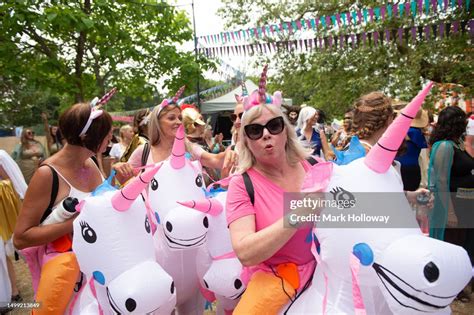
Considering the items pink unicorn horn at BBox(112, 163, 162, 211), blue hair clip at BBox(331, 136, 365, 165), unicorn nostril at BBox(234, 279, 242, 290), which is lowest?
unicorn nostril at BBox(234, 279, 242, 290)

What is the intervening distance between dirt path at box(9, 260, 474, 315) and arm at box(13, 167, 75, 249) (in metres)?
2.26

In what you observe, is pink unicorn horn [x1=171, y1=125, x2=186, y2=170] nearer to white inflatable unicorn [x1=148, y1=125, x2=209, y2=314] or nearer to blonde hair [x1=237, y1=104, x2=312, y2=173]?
white inflatable unicorn [x1=148, y1=125, x2=209, y2=314]

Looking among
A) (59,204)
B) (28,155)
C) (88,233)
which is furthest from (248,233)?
(28,155)

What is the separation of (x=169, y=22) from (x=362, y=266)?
734 centimetres

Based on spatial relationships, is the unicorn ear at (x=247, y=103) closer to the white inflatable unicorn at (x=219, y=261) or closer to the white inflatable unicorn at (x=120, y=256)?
the white inflatable unicorn at (x=120, y=256)

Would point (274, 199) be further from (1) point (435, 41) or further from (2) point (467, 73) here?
(1) point (435, 41)

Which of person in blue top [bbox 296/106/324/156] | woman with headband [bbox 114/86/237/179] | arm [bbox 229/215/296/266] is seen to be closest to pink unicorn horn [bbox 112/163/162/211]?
arm [bbox 229/215/296/266]

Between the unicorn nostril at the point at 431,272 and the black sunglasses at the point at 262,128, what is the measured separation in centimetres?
86

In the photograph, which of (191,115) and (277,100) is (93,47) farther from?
(277,100)

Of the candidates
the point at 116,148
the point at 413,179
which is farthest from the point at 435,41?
the point at 116,148

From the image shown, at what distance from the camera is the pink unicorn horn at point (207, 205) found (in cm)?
231

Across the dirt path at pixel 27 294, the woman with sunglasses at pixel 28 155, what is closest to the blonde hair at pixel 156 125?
the dirt path at pixel 27 294

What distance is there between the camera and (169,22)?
7.86 metres

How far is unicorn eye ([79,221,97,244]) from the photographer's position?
6.19 feet
